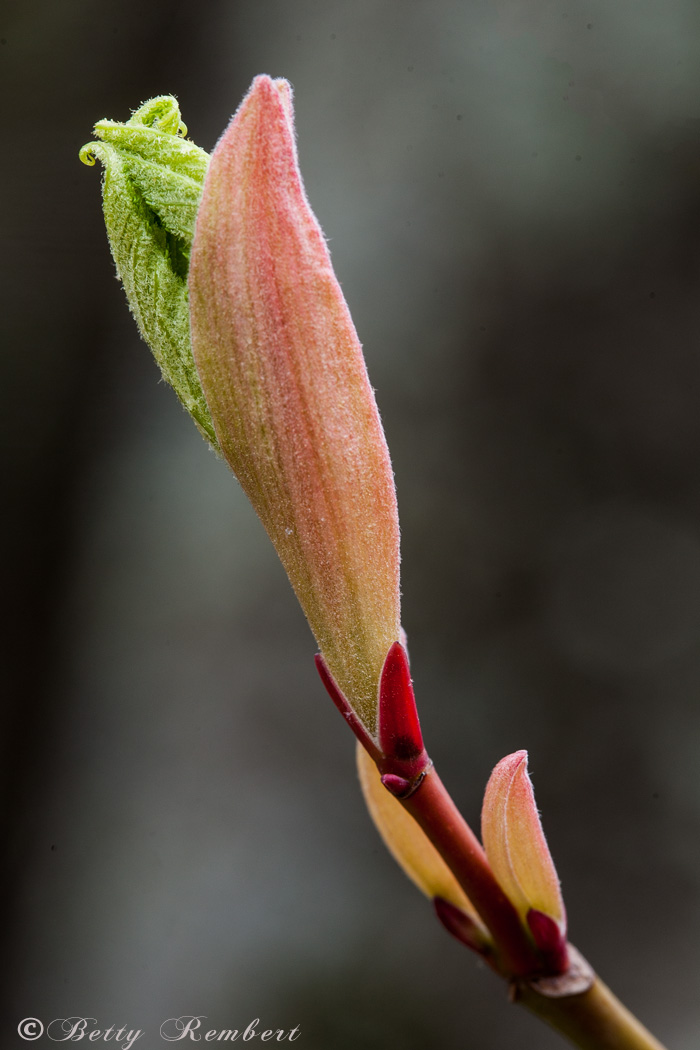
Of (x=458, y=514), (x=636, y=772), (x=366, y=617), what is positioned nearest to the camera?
(x=366, y=617)

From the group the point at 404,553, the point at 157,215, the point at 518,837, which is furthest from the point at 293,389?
the point at 404,553

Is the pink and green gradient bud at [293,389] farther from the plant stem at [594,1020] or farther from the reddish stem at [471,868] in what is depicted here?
the plant stem at [594,1020]

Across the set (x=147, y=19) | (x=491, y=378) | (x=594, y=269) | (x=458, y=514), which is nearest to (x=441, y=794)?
(x=458, y=514)

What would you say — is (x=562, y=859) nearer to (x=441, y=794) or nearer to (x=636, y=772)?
(x=636, y=772)

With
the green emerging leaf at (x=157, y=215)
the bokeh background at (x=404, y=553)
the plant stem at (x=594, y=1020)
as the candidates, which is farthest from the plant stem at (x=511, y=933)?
the bokeh background at (x=404, y=553)

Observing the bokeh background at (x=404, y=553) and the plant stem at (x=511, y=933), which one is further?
the bokeh background at (x=404, y=553)

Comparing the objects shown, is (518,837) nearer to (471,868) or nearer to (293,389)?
(471,868)
